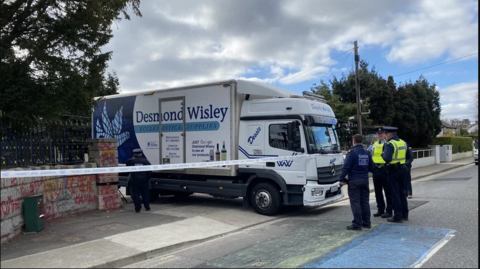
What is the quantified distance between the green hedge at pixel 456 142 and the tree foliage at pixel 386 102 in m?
6.42

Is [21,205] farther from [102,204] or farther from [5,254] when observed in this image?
[102,204]

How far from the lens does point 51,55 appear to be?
7.66 m

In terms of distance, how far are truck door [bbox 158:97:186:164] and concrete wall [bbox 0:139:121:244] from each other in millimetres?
1339

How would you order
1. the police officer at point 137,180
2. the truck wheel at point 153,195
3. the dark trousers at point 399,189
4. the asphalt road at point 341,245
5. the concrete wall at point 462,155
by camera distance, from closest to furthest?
the asphalt road at point 341,245
the dark trousers at point 399,189
the police officer at point 137,180
the truck wheel at point 153,195
the concrete wall at point 462,155

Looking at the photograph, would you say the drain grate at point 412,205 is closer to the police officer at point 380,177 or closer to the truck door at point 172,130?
the police officer at point 380,177

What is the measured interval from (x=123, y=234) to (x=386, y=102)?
19.9 m

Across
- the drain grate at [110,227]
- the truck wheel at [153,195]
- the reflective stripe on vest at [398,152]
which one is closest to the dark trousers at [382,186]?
the reflective stripe on vest at [398,152]

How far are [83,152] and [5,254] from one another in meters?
4.52

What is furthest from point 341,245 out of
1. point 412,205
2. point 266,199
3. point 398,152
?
point 412,205

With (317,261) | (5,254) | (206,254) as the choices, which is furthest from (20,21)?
(317,261)

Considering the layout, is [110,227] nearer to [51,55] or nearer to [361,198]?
[51,55]

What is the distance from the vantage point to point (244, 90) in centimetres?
916

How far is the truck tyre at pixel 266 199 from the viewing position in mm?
8812

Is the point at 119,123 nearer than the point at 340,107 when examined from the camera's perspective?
Yes
